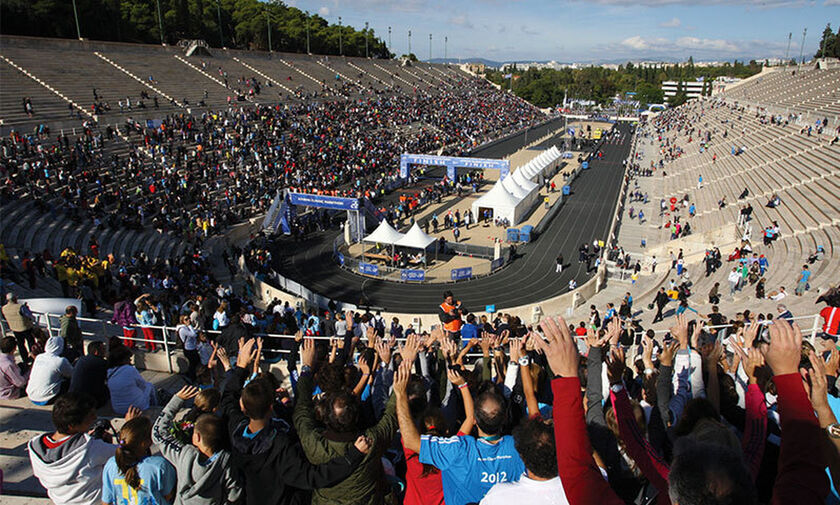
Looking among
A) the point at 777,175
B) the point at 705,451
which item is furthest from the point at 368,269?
the point at 777,175

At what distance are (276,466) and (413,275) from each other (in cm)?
1862

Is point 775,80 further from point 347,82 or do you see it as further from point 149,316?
point 149,316

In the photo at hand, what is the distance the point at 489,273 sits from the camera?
903 inches

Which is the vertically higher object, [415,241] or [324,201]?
[324,201]

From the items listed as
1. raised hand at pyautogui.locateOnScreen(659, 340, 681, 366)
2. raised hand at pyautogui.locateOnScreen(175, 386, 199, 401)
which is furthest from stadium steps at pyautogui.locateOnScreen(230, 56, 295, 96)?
raised hand at pyautogui.locateOnScreen(659, 340, 681, 366)

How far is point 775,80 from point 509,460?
9490cm

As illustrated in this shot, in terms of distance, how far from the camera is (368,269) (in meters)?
22.6

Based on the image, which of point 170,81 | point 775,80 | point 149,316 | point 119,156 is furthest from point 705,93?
point 149,316

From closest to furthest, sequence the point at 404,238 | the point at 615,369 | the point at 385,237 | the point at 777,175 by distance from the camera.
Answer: the point at 615,369, the point at 404,238, the point at 385,237, the point at 777,175

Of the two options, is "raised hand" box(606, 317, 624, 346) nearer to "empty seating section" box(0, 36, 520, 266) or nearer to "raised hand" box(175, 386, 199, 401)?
"raised hand" box(175, 386, 199, 401)

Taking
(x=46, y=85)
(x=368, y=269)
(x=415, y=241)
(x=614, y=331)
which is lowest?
(x=368, y=269)

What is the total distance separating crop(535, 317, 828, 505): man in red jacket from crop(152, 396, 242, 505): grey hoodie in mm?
2284

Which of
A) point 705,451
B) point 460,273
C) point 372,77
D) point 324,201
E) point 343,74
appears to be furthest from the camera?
point 372,77

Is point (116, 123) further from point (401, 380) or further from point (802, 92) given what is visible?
point (802, 92)
